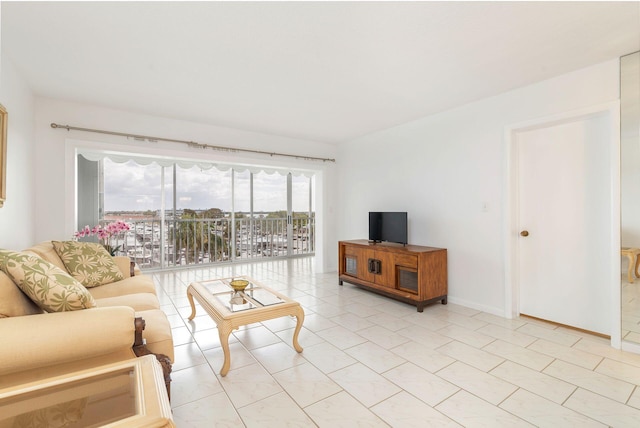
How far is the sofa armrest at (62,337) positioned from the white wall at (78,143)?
104 inches

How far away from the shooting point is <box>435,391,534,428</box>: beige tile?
5.06 feet

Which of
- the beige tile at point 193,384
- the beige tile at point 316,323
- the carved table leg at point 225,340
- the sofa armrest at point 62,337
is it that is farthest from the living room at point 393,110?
the sofa armrest at point 62,337

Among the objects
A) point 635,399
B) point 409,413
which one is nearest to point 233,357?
point 409,413

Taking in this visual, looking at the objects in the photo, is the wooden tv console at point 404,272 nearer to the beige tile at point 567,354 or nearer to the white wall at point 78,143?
the beige tile at point 567,354

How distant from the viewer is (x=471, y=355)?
2.28m

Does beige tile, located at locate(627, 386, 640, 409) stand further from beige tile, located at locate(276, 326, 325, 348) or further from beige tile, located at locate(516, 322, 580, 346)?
beige tile, located at locate(276, 326, 325, 348)

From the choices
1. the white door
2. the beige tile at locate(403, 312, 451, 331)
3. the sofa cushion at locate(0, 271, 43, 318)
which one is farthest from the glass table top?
the white door

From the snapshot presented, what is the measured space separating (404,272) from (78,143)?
4.02m

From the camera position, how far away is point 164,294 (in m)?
3.96

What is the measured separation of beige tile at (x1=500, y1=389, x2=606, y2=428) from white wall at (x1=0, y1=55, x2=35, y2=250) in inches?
145

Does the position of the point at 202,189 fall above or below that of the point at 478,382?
above

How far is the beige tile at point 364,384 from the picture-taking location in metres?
1.77

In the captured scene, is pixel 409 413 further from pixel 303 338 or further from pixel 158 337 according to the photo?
pixel 158 337

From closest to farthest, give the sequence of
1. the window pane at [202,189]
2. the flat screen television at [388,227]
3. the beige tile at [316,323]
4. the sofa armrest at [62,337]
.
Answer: the sofa armrest at [62,337], the beige tile at [316,323], the flat screen television at [388,227], the window pane at [202,189]
